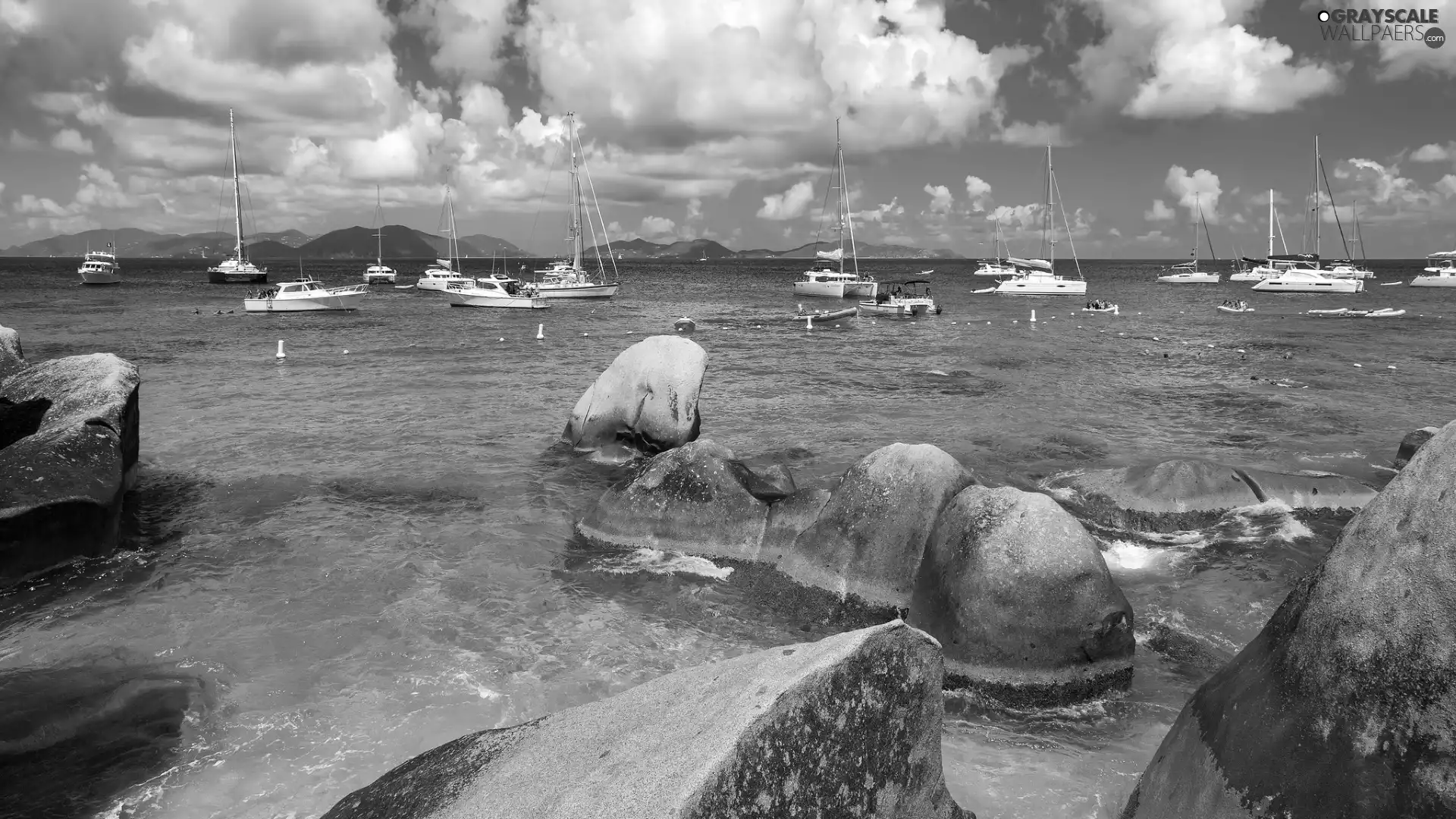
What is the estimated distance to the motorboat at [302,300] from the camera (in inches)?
2416

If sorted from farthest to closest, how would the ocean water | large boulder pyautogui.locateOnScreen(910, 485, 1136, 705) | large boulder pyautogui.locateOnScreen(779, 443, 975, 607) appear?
large boulder pyautogui.locateOnScreen(779, 443, 975, 607)
large boulder pyautogui.locateOnScreen(910, 485, 1136, 705)
the ocean water

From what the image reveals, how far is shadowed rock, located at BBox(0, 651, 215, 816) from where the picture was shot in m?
6.71

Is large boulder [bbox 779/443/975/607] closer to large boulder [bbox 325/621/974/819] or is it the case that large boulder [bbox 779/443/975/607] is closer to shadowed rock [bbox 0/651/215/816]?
large boulder [bbox 325/621/974/819]

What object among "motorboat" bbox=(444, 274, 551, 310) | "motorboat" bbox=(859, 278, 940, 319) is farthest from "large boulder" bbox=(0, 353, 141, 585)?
"motorboat" bbox=(444, 274, 551, 310)

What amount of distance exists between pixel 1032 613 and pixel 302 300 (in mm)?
64890

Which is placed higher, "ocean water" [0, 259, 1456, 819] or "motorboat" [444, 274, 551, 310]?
"motorboat" [444, 274, 551, 310]

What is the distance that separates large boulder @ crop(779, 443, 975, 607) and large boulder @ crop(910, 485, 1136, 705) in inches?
47.1

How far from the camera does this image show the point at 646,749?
4.04m

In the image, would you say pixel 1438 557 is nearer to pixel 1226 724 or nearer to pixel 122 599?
pixel 1226 724

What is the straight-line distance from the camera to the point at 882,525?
10.1m

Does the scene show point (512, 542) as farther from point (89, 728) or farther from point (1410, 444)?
point (1410, 444)

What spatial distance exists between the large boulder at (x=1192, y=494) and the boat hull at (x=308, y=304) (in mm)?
61382

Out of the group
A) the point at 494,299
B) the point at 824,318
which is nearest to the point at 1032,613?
the point at 824,318

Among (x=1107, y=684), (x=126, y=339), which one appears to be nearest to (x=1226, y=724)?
(x=1107, y=684)
